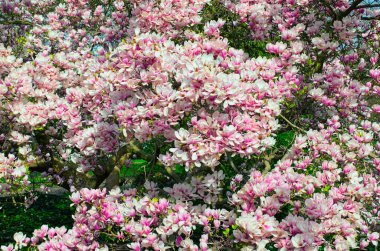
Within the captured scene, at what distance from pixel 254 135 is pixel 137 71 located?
49.5 inches

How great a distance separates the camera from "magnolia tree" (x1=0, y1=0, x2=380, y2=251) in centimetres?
358

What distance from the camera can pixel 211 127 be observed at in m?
3.47

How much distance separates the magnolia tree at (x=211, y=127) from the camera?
3578 mm

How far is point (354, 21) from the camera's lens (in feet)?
18.8

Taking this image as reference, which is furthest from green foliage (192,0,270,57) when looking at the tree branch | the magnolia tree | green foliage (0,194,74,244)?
green foliage (0,194,74,244)

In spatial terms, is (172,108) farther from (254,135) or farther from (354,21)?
(354,21)

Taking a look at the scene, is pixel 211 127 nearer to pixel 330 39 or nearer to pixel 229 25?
pixel 330 39

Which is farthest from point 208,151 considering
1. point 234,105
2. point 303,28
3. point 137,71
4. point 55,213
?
point 55,213

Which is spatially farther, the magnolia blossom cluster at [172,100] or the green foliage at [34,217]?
the green foliage at [34,217]

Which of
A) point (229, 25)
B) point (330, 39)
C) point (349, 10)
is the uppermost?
point (349, 10)

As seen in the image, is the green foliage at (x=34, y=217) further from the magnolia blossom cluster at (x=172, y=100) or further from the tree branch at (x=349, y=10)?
the tree branch at (x=349, y=10)

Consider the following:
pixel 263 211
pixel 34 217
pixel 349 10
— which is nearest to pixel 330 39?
pixel 349 10

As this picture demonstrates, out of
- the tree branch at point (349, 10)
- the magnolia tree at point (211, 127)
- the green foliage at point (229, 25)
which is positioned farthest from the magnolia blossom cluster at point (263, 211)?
the green foliage at point (229, 25)

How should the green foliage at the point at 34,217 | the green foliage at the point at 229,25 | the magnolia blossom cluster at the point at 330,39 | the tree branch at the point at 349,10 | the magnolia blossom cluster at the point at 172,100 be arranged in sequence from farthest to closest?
1. the green foliage at the point at 34,217
2. the green foliage at the point at 229,25
3. the tree branch at the point at 349,10
4. the magnolia blossom cluster at the point at 330,39
5. the magnolia blossom cluster at the point at 172,100
